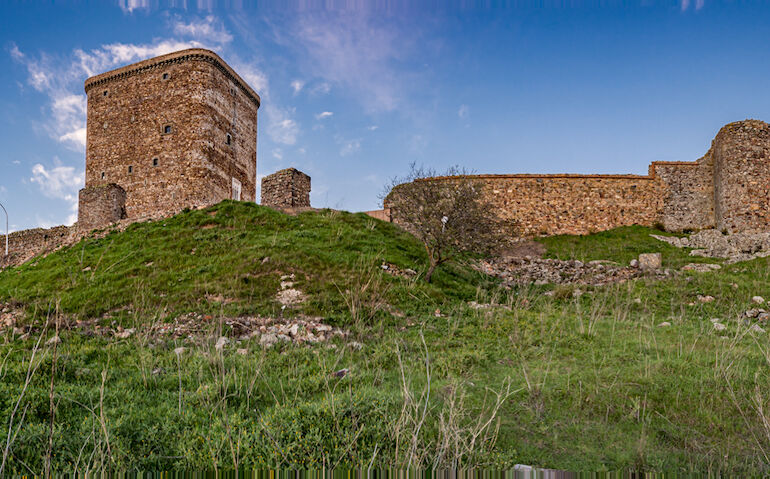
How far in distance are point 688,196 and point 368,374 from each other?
2290 centimetres

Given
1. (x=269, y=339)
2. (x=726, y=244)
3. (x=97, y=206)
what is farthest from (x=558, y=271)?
(x=97, y=206)

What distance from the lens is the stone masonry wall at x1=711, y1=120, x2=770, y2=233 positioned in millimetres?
20328

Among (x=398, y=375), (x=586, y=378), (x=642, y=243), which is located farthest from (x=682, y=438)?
(x=642, y=243)

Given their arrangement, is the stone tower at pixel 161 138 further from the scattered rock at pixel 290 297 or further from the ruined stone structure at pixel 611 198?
the scattered rock at pixel 290 297

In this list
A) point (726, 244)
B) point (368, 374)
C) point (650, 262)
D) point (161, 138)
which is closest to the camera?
point (368, 374)

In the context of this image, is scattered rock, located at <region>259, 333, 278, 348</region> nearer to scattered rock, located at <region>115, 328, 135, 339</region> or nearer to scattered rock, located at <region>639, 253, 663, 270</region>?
scattered rock, located at <region>115, 328, 135, 339</region>

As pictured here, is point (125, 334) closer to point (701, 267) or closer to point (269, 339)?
point (269, 339)

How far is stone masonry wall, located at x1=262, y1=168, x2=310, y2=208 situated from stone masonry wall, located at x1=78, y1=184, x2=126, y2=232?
29.0 ft

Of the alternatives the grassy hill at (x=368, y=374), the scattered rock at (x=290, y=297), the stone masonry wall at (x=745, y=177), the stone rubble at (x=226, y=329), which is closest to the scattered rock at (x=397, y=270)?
the grassy hill at (x=368, y=374)

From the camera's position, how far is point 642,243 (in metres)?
20.2

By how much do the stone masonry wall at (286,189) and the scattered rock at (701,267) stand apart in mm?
14846

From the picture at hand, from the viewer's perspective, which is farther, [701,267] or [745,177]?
[745,177]

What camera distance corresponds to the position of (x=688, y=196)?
74.3 feet

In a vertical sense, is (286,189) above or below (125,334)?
→ above
